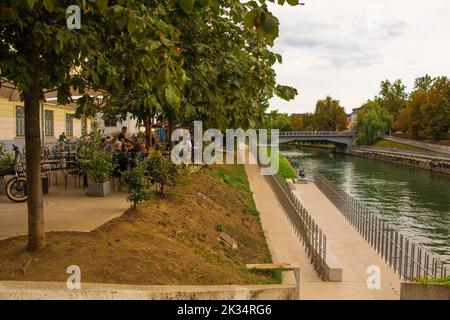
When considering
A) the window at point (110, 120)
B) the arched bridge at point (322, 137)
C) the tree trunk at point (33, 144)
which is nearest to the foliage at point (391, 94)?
the arched bridge at point (322, 137)

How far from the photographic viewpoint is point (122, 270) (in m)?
5.96

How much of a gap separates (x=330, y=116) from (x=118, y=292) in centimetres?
10076

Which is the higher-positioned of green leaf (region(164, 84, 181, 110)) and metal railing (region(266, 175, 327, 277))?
green leaf (region(164, 84, 181, 110))

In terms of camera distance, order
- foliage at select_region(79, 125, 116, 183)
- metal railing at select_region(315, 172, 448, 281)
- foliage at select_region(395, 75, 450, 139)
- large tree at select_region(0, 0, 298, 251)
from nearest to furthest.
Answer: large tree at select_region(0, 0, 298, 251)
foliage at select_region(79, 125, 116, 183)
metal railing at select_region(315, 172, 448, 281)
foliage at select_region(395, 75, 450, 139)

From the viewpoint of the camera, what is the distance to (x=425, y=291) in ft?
25.7

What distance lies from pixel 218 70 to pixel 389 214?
73.2 feet

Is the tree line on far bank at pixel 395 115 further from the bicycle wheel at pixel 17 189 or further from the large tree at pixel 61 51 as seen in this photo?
→ the large tree at pixel 61 51

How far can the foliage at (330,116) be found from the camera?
4016 inches

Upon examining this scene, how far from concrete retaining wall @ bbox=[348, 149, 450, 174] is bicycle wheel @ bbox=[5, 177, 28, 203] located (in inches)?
1814

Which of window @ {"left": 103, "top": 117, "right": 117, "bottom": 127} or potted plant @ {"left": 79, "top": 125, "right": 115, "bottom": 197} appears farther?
window @ {"left": 103, "top": 117, "right": 117, "bottom": 127}

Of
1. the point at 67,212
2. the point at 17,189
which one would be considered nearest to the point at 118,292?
the point at 67,212

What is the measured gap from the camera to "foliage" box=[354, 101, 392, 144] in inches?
3194

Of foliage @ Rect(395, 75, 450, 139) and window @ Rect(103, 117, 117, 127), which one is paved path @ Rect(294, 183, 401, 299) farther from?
foliage @ Rect(395, 75, 450, 139)

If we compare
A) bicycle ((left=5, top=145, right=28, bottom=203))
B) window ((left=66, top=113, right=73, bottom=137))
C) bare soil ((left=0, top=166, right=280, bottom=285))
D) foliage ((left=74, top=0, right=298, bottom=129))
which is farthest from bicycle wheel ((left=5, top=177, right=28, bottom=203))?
window ((left=66, top=113, right=73, bottom=137))
